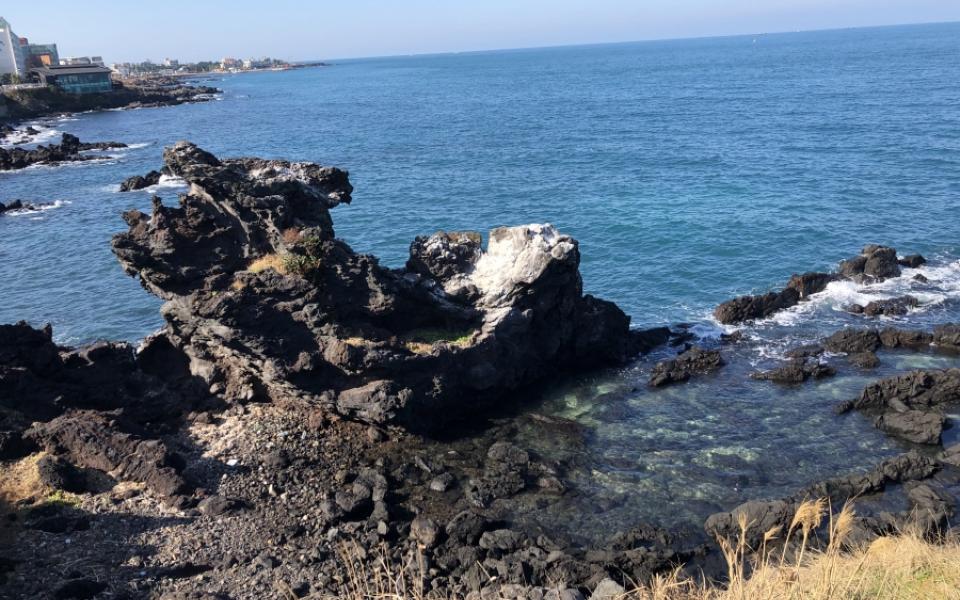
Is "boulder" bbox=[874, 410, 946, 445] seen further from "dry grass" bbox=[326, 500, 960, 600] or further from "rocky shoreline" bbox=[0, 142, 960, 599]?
"dry grass" bbox=[326, 500, 960, 600]

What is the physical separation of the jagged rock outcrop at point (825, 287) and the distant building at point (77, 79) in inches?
6564

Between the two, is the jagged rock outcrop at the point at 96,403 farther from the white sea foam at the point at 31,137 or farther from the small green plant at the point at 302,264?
the white sea foam at the point at 31,137

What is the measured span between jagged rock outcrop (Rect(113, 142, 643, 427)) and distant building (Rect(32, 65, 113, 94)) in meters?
157

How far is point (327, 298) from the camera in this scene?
2980 cm

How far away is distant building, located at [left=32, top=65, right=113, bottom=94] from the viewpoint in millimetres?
158750

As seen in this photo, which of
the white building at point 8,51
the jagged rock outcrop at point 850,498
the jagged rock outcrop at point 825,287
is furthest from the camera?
the white building at point 8,51

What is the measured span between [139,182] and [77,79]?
106 meters

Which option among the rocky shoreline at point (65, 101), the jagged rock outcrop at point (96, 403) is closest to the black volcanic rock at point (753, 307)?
the jagged rock outcrop at point (96, 403)

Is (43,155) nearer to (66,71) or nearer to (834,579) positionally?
(66,71)

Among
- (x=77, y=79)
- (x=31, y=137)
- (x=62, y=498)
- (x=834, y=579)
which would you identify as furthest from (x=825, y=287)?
(x=77, y=79)

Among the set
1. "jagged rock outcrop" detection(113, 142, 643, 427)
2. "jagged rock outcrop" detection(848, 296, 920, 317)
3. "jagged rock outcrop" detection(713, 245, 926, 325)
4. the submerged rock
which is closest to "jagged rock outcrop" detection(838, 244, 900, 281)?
"jagged rock outcrop" detection(713, 245, 926, 325)

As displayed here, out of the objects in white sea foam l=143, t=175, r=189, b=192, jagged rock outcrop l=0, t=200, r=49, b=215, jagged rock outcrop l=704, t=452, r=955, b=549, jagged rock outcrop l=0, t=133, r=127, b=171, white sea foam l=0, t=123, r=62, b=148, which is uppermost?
white sea foam l=0, t=123, r=62, b=148

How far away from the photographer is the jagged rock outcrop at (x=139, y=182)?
7981 centimetres

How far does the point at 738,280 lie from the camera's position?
48.0m
